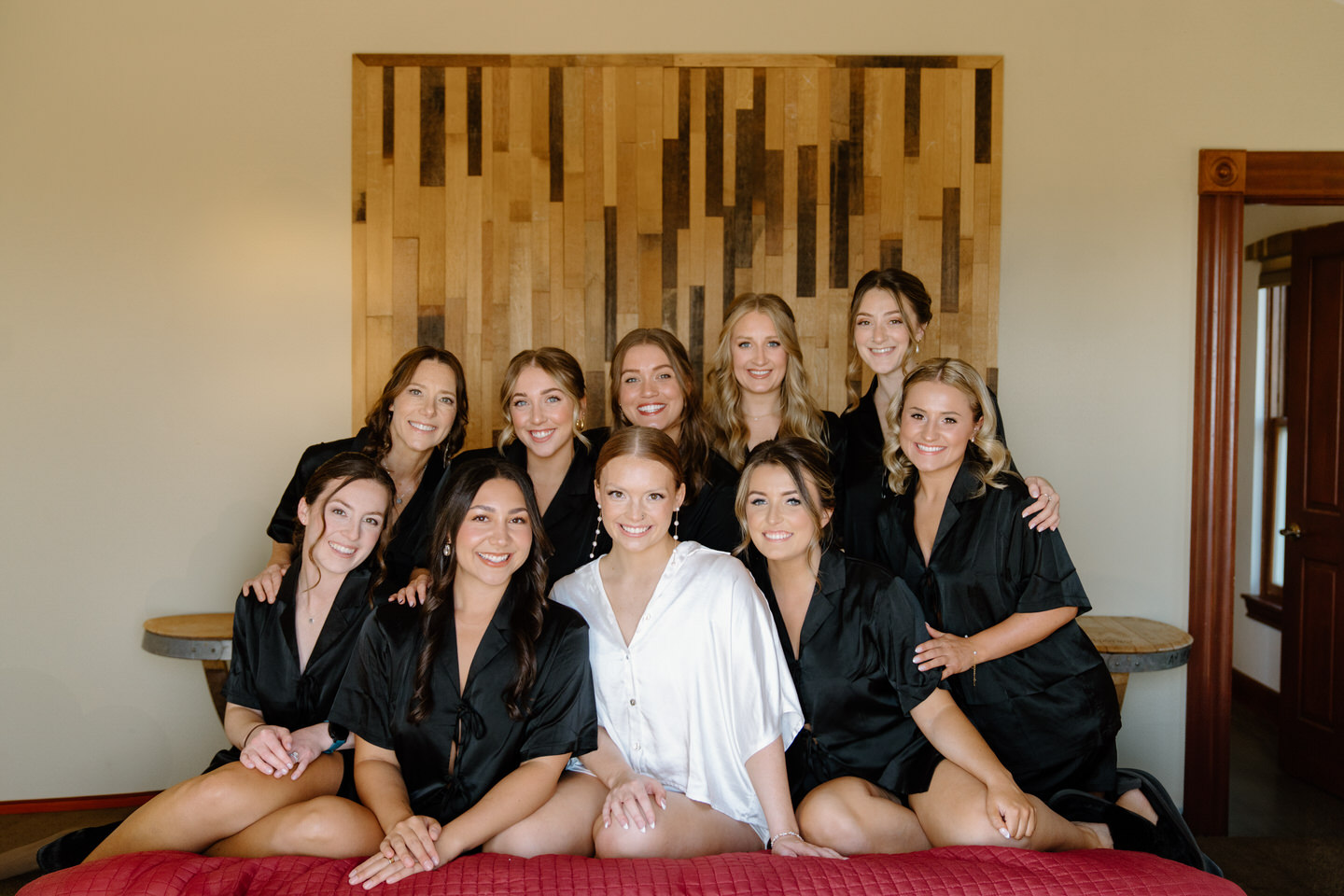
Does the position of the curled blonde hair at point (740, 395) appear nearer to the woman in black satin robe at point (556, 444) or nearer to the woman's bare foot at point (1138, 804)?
Result: the woman in black satin robe at point (556, 444)

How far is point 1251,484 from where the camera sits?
507 cm

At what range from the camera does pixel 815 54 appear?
3354 millimetres

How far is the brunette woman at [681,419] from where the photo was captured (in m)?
2.59

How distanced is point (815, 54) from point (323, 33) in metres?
1.84

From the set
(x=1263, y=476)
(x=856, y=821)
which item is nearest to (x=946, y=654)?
(x=856, y=821)

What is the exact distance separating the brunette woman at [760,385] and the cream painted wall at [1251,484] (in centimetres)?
323

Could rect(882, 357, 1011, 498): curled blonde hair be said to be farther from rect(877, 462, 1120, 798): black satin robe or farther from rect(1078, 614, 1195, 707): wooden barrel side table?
rect(1078, 614, 1195, 707): wooden barrel side table

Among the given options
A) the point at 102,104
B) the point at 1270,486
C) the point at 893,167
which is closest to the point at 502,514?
the point at 893,167

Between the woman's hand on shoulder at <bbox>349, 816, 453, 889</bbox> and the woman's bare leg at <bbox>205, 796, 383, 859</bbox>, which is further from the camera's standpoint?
the woman's bare leg at <bbox>205, 796, 383, 859</bbox>

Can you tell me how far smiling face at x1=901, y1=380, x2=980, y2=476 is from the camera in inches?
91.0

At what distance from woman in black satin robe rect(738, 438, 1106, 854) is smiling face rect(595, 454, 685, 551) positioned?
216mm

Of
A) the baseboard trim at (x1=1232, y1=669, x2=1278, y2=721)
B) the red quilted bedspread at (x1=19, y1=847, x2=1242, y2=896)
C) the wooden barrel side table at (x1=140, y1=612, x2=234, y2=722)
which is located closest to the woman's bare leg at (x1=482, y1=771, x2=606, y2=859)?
the red quilted bedspread at (x1=19, y1=847, x2=1242, y2=896)

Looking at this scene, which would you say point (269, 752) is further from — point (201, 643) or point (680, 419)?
point (680, 419)

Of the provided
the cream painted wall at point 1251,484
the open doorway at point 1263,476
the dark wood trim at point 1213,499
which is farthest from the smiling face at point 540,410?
the cream painted wall at point 1251,484
